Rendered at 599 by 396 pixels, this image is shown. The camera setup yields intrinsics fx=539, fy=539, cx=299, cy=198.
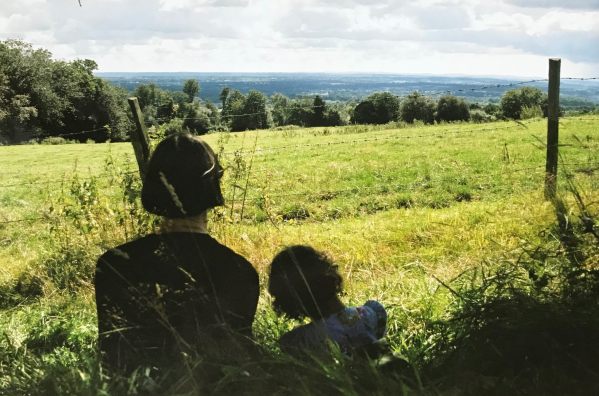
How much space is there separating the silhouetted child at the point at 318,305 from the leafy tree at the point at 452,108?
8045 cm

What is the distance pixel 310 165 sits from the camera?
1661cm

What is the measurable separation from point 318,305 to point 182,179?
103 centimetres

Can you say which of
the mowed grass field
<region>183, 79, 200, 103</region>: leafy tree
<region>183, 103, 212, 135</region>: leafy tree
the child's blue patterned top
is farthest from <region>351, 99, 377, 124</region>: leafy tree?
<region>183, 79, 200, 103</region>: leafy tree

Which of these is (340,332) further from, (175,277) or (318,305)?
(175,277)

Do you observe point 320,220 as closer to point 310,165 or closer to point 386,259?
point 386,259

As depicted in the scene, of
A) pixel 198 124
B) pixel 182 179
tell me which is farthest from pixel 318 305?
pixel 198 124

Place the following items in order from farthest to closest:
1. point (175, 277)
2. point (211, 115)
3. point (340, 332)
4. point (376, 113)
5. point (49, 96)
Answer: point (376, 113), point (211, 115), point (49, 96), point (340, 332), point (175, 277)

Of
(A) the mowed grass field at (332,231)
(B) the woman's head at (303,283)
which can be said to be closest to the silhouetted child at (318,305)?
(B) the woman's head at (303,283)

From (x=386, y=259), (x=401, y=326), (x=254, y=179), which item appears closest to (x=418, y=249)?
(x=386, y=259)

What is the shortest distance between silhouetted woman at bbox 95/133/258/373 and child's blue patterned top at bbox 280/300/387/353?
34 cm

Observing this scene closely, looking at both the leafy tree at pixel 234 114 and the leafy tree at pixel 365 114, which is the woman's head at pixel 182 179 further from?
the leafy tree at pixel 365 114

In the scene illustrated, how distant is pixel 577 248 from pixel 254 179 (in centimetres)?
1232

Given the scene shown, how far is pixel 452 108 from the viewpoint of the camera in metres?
81.0

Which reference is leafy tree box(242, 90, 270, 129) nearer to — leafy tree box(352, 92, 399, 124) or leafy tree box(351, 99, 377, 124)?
leafy tree box(352, 92, 399, 124)
